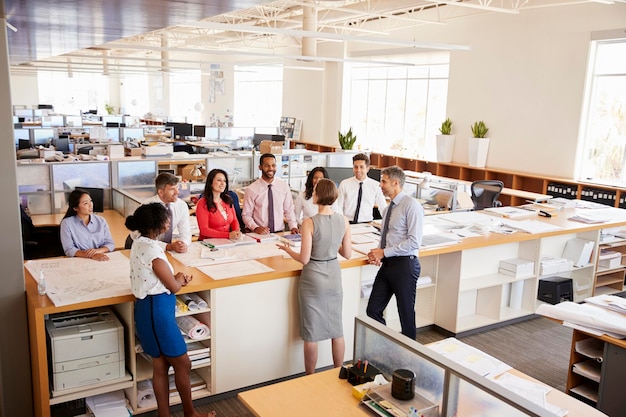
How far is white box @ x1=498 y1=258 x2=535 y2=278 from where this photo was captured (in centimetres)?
567

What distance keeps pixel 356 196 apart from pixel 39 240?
341 centimetres

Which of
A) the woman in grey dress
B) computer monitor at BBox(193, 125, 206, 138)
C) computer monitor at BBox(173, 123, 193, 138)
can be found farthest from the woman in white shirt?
computer monitor at BBox(173, 123, 193, 138)

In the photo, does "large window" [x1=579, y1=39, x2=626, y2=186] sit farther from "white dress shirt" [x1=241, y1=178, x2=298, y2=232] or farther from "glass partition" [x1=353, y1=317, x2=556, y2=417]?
"glass partition" [x1=353, y1=317, x2=556, y2=417]

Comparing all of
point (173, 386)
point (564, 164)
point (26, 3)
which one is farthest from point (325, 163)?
point (26, 3)

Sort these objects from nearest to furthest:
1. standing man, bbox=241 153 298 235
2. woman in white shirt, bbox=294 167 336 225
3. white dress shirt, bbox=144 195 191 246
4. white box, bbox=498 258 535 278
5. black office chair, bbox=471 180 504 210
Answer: white dress shirt, bbox=144 195 191 246, standing man, bbox=241 153 298 235, woman in white shirt, bbox=294 167 336 225, white box, bbox=498 258 535 278, black office chair, bbox=471 180 504 210

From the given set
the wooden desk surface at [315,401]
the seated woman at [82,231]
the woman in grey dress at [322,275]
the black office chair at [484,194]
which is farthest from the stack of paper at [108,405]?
the black office chair at [484,194]

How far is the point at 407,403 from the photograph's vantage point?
246 cm

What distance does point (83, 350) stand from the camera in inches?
137

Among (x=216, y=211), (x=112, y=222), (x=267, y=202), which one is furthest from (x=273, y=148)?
(x=216, y=211)

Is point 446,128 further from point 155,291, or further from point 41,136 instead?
point 155,291

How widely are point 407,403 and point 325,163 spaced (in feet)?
23.5

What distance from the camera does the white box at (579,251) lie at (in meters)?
6.20

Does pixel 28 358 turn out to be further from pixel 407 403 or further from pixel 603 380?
pixel 603 380

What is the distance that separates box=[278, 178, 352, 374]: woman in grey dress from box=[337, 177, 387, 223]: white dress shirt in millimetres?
1911
